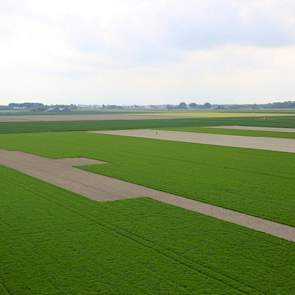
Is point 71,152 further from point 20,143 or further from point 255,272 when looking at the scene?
point 255,272

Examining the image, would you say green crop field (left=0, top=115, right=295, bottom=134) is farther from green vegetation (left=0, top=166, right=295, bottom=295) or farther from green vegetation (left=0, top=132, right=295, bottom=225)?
green vegetation (left=0, top=166, right=295, bottom=295)

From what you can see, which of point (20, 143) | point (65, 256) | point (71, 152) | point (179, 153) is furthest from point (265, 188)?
point (20, 143)

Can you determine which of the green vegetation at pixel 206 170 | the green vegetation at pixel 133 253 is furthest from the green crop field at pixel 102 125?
the green vegetation at pixel 133 253

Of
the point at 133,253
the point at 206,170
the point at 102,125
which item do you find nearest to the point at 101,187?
the point at 206,170

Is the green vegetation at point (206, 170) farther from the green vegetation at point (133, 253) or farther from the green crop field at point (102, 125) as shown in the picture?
the green crop field at point (102, 125)

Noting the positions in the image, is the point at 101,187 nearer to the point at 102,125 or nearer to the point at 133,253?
the point at 133,253

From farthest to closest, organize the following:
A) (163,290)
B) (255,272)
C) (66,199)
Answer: (66,199) < (255,272) < (163,290)
